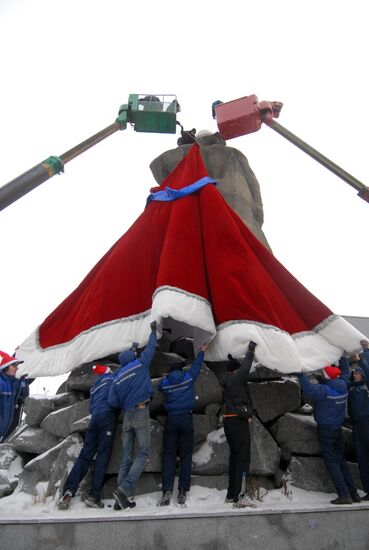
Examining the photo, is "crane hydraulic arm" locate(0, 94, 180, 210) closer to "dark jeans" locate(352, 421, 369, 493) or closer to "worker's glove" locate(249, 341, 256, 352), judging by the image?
Result: "worker's glove" locate(249, 341, 256, 352)

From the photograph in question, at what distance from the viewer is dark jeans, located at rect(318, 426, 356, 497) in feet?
18.6

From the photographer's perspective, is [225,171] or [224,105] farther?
[225,171]

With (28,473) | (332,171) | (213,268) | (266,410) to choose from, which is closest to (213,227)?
(213,268)

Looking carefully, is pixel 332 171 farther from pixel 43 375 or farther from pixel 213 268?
pixel 43 375

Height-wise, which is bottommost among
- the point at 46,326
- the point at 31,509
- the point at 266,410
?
the point at 31,509

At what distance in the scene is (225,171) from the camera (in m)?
11.4

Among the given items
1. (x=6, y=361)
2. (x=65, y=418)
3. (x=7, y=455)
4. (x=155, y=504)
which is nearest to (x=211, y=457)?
(x=155, y=504)

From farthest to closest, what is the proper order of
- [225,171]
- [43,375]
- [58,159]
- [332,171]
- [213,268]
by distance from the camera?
[225,171] < [332,171] < [43,375] < [213,268] < [58,159]

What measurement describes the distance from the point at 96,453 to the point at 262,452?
247 cm

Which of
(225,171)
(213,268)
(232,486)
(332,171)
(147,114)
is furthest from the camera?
(225,171)

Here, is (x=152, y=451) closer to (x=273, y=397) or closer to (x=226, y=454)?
(x=226, y=454)

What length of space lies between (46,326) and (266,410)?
182 inches

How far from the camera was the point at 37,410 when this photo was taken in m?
7.28

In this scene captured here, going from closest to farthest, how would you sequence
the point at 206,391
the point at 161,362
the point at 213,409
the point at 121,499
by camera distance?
1. the point at 121,499
2. the point at 213,409
3. the point at 206,391
4. the point at 161,362
